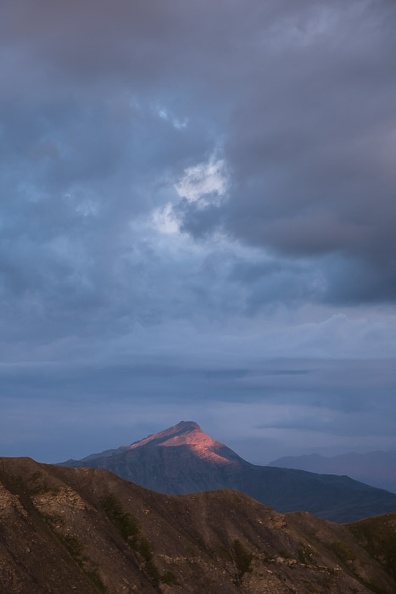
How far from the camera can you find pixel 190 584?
12712 centimetres

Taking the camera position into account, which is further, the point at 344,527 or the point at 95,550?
the point at 344,527

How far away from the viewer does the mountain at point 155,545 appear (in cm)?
11594

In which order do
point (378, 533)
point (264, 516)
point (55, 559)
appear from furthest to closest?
1. point (378, 533)
2. point (264, 516)
3. point (55, 559)

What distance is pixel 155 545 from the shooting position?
13550cm

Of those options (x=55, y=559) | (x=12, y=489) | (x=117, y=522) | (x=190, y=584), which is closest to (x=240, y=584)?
(x=190, y=584)

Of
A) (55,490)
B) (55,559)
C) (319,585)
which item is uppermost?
(55,490)

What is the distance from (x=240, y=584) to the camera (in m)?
135

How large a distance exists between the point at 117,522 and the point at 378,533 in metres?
85.4

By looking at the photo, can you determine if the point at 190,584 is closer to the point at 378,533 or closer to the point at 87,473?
the point at 87,473

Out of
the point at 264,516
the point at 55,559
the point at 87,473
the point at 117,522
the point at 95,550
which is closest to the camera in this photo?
the point at 55,559

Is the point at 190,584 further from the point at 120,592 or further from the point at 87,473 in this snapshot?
the point at 87,473

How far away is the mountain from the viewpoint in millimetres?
115938

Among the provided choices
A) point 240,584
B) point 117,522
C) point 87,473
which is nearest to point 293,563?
point 240,584

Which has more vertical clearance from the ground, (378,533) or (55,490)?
(55,490)
